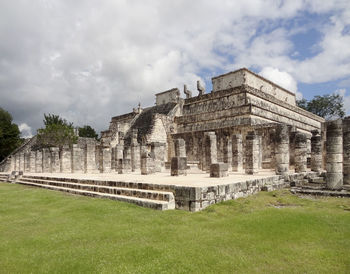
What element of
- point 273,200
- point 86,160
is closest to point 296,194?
point 273,200

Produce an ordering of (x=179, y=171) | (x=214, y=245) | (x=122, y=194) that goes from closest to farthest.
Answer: (x=214, y=245), (x=122, y=194), (x=179, y=171)

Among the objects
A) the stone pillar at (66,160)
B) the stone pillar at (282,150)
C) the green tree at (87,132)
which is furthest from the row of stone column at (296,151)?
the green tree at (87,132)

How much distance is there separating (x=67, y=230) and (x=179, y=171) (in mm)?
7439

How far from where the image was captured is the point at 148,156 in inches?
536

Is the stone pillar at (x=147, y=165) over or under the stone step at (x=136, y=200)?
over

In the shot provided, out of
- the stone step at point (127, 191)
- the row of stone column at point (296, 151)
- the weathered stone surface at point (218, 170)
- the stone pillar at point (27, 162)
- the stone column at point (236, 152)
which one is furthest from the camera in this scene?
the stone pillar at point (27, 162)

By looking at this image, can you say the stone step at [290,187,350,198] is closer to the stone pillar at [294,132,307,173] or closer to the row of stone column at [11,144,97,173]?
the stone pillar at [294,132,307,173]

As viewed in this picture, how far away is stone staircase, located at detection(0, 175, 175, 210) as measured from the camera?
6.49 metres

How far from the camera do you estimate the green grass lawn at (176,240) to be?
329cm

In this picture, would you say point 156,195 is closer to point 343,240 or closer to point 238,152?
point 343,240

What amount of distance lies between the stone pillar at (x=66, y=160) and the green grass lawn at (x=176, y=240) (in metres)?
13.4

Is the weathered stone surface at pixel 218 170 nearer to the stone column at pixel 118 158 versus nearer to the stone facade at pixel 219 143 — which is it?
the stone facade at pixel 219 143

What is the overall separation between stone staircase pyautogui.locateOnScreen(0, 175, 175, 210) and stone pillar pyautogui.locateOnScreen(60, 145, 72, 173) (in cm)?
678

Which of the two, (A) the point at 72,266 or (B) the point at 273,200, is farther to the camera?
(B) the point at 273,200
